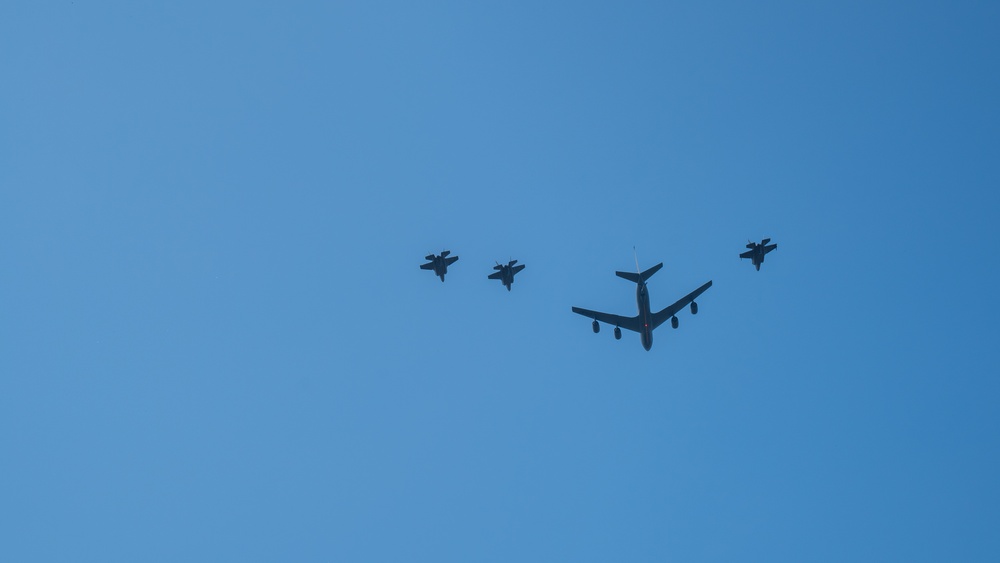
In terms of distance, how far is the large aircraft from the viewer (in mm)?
108125

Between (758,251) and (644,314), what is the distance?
1472 cm

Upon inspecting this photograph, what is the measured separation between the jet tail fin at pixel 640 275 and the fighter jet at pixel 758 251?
42.2 feet

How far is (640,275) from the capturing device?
107812 mm

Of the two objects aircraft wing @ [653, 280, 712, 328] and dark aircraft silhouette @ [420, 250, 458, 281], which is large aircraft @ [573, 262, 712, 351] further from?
dark aircraft silhouette @ [420, 250, 458, 281]

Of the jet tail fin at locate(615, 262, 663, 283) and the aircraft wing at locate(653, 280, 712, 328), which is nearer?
the jet tail fin at locate(615, 262, 663, 283)

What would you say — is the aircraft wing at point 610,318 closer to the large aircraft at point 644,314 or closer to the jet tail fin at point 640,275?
the large aircraft at point 644,314

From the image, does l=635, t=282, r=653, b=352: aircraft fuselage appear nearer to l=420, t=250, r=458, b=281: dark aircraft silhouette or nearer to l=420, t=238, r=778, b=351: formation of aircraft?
l=420, t=238, r=778, b=351: formation of aircraft

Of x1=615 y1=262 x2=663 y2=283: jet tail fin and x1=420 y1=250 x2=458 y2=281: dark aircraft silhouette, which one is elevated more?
x1=420 y1=250 x2=458 y2=281: dark aircraft silhouette

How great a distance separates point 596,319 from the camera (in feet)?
387

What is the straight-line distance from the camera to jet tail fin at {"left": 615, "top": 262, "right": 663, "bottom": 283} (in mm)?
106569

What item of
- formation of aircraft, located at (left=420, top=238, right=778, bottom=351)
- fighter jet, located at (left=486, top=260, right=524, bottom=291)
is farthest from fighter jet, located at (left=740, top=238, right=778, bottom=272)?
fighter jet, located at (left=486, top=260, right=524, bottom=291)

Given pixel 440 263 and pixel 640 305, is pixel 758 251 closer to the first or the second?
pixel 640 305

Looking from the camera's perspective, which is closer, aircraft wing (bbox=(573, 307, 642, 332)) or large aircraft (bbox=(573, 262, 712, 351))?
large aircraft (bbox=(573, 262, 712, 351))

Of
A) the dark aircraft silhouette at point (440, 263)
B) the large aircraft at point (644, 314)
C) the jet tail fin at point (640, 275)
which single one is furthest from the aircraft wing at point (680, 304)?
the dark aircraft silhouette at point (440, 263)
